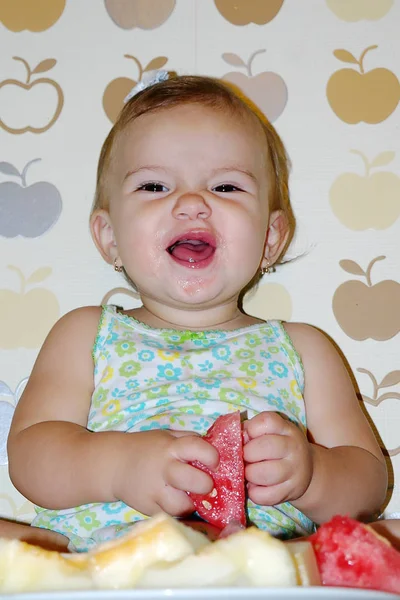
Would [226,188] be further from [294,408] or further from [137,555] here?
[137,555]

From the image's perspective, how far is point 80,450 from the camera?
0.90 metres

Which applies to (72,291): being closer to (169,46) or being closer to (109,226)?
(109,226)

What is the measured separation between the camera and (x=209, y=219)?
1034 mm

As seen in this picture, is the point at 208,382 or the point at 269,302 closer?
the point at 208,382

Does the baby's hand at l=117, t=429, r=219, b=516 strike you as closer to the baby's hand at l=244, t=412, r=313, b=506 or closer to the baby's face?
the baby's hand at l=244, t=412, r=313, b=506

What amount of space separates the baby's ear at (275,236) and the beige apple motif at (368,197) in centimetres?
10

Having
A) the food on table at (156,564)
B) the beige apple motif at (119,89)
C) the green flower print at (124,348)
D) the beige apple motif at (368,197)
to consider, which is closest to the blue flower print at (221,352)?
the green flower print at (124,348)

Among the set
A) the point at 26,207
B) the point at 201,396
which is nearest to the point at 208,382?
the point at 201,396

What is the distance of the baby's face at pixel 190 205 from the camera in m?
1.03

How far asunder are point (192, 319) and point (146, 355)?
0.11 m

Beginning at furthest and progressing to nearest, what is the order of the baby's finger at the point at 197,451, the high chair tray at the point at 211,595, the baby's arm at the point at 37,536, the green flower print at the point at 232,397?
the green flower print at the point at 232,397
the baby's arm at the point at 37,536
the baby's finger at the point at 197,451
the high chair tray at the point at 211,595

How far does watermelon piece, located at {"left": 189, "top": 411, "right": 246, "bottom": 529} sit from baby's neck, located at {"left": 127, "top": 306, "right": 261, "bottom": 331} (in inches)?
14.1

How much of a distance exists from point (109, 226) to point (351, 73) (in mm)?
480

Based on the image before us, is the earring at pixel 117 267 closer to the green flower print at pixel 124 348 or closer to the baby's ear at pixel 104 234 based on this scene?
the baby's ear at pixel 104 234
